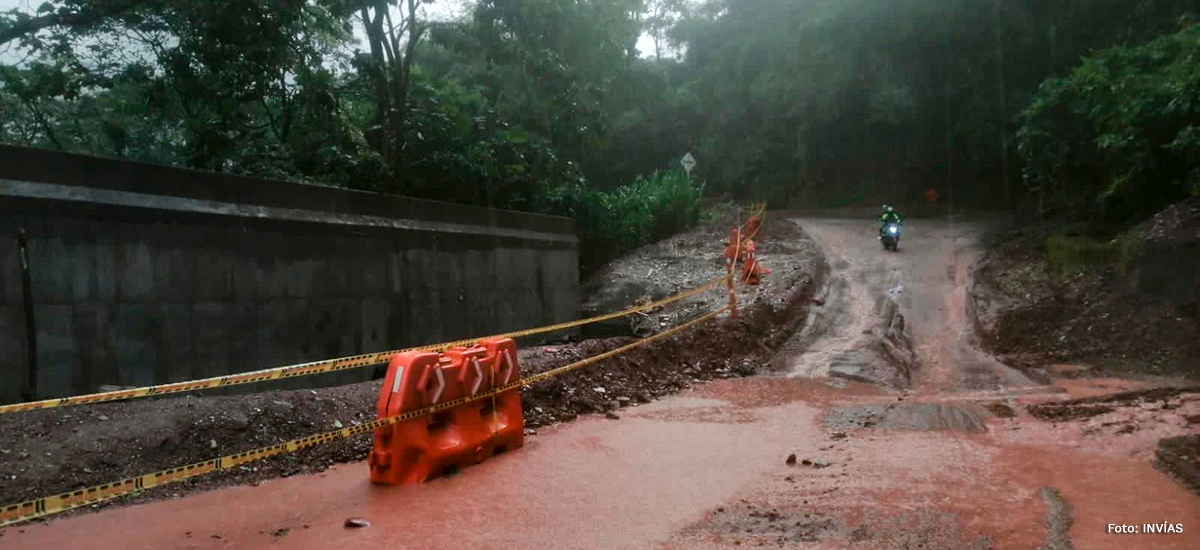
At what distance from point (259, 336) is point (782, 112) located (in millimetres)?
29446

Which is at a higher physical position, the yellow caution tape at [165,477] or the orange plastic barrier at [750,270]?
the orange plastic barrier at [750,270]

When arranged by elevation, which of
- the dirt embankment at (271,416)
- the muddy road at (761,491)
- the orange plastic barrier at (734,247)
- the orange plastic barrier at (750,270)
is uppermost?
the orange plastic barrier at (734,247)

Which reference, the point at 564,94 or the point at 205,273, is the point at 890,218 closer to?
the point at 564,94

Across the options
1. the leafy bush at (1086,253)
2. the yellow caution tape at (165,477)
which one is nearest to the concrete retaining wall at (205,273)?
the yellow caution tape at (165,477)

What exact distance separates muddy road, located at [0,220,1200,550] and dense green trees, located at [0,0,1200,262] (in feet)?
21.8

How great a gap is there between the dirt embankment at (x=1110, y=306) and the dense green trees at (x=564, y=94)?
169cm

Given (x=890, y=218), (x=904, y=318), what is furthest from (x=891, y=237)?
(x=904, y=318)

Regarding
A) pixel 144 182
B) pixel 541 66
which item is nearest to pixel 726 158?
pixel 541 66

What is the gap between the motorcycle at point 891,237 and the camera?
22172 millimetres

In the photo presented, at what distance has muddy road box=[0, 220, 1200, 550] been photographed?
487cm

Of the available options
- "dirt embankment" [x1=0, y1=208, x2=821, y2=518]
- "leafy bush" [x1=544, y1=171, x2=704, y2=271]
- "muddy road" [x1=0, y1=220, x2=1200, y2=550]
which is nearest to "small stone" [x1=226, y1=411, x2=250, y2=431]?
"dirt embankment" [x1=0, y1=208, x2=821, y2=518]

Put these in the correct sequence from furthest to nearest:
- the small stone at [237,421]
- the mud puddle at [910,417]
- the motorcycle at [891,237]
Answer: the motorcycle at [891,237] < the mud puddle at [910,417] < the small stone at [237,421]

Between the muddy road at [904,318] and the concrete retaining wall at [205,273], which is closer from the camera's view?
the concrete retaining wall at [205,273]

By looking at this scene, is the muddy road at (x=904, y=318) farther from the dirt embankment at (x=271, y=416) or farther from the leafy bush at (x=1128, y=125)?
the leafy bush at (x=1128, y=125)
